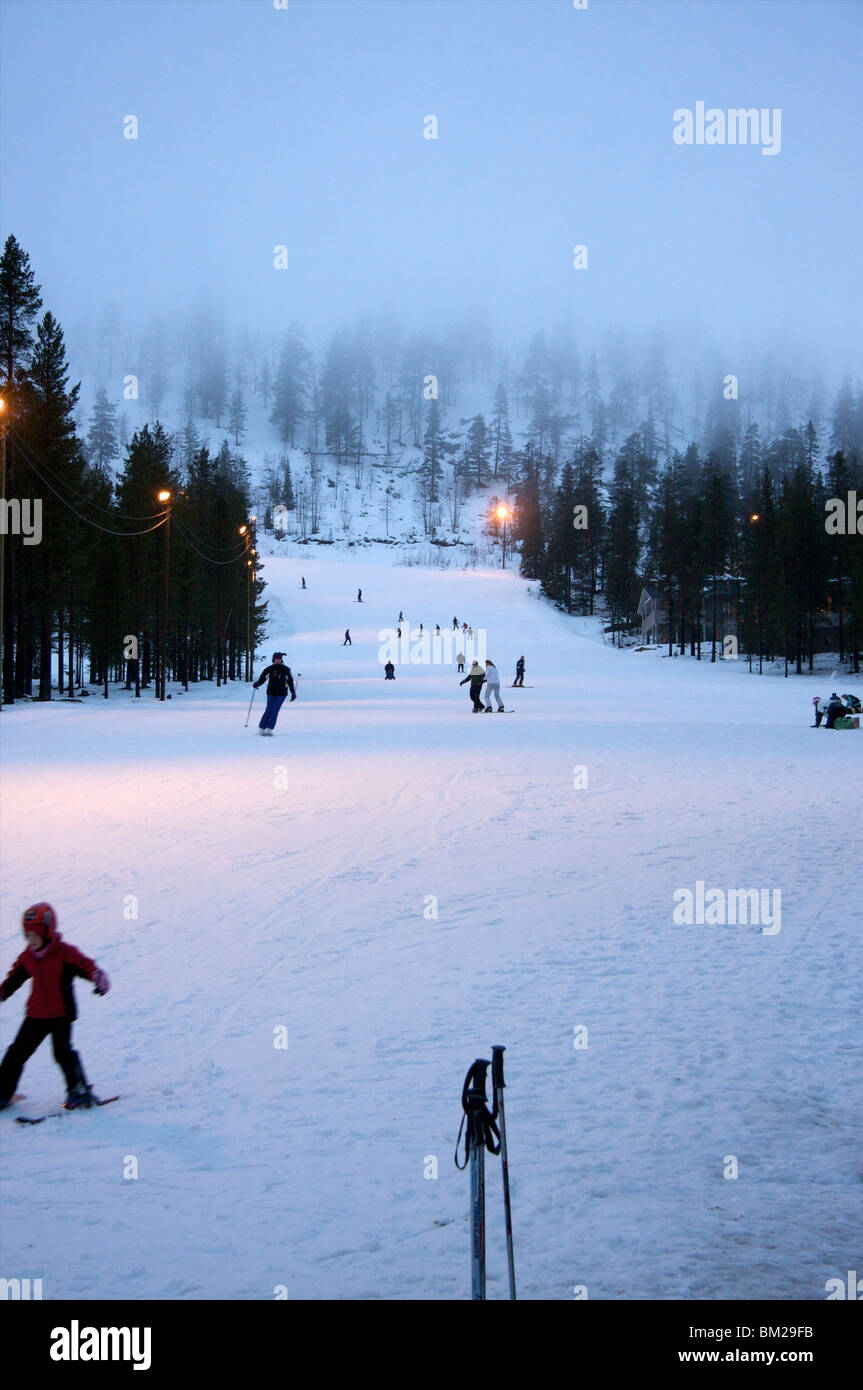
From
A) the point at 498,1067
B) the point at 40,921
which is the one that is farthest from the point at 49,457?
the point at 498,1067

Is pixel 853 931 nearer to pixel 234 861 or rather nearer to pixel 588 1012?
pixel 588 1012

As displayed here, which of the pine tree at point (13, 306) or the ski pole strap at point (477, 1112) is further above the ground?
the pine tree at point (13, 306)

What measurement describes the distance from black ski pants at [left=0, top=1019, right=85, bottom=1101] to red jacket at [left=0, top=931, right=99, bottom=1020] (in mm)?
46

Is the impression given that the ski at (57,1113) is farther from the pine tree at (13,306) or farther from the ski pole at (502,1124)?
the pine tree at (13,306)

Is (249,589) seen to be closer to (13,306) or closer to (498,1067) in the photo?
(13,306)

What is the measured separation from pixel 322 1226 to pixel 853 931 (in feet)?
17.8

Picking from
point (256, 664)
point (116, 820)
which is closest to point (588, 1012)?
point (116, 820)

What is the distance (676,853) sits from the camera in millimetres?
9953

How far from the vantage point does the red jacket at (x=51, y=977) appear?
4836 mm

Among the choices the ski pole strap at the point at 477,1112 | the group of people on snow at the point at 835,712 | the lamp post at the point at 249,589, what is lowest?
the ski pole strap at the point at 477,1112

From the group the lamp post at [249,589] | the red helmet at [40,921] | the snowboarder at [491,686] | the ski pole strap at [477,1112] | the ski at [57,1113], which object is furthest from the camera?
the lamp post at [249,589]

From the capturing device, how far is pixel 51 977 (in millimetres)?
4859

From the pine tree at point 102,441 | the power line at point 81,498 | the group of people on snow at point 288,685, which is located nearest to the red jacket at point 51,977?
the group of people on snow at point 288,685

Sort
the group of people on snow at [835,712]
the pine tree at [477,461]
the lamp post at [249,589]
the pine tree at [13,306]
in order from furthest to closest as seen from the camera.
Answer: the pine tree at [477,461]
the lamp post at [249,589]
the pine tree at [13,306]
the group of people on snow at [835,712]
